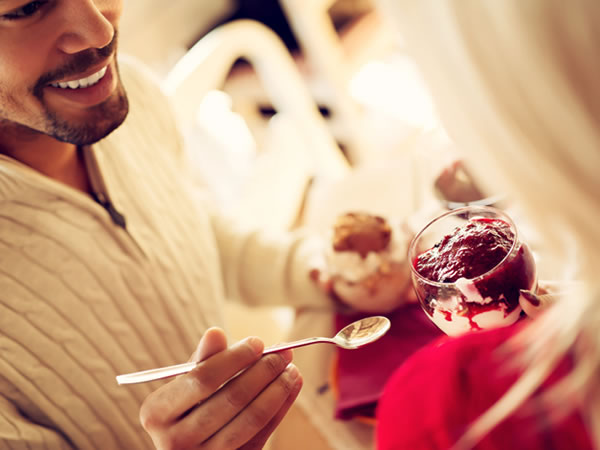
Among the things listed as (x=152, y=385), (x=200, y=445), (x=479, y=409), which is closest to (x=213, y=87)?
(x=152, y=385)

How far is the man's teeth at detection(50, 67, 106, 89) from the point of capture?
727 mm

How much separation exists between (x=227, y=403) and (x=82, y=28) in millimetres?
485

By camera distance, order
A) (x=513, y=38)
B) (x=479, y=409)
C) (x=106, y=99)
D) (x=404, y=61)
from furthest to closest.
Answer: (x=404, y=61), (x=106, y=99), (x=479, y=409), (x=513, y=38)

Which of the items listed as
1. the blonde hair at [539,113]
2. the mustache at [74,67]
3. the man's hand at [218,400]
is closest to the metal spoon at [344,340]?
the man's hand at [218,400]

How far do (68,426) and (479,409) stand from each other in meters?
0.57

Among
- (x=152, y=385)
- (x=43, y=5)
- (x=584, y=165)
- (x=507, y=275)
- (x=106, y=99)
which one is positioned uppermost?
(x=43, y=5)

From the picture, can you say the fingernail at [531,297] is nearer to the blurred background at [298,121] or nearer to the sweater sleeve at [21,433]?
the blurred background at [298,121]

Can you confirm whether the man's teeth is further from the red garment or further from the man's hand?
the red garment

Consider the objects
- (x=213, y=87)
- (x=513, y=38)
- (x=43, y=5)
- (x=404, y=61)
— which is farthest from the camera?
(x=404, y=61)

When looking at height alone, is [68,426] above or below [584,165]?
below

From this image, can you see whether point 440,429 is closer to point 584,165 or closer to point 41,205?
point 584,165

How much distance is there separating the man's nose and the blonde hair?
466 mm

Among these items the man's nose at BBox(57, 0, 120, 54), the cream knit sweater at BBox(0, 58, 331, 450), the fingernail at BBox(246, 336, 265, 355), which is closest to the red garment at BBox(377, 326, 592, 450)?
the fingernail at BBox(246, 336, 265, 355)

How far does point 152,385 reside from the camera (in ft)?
2.76
